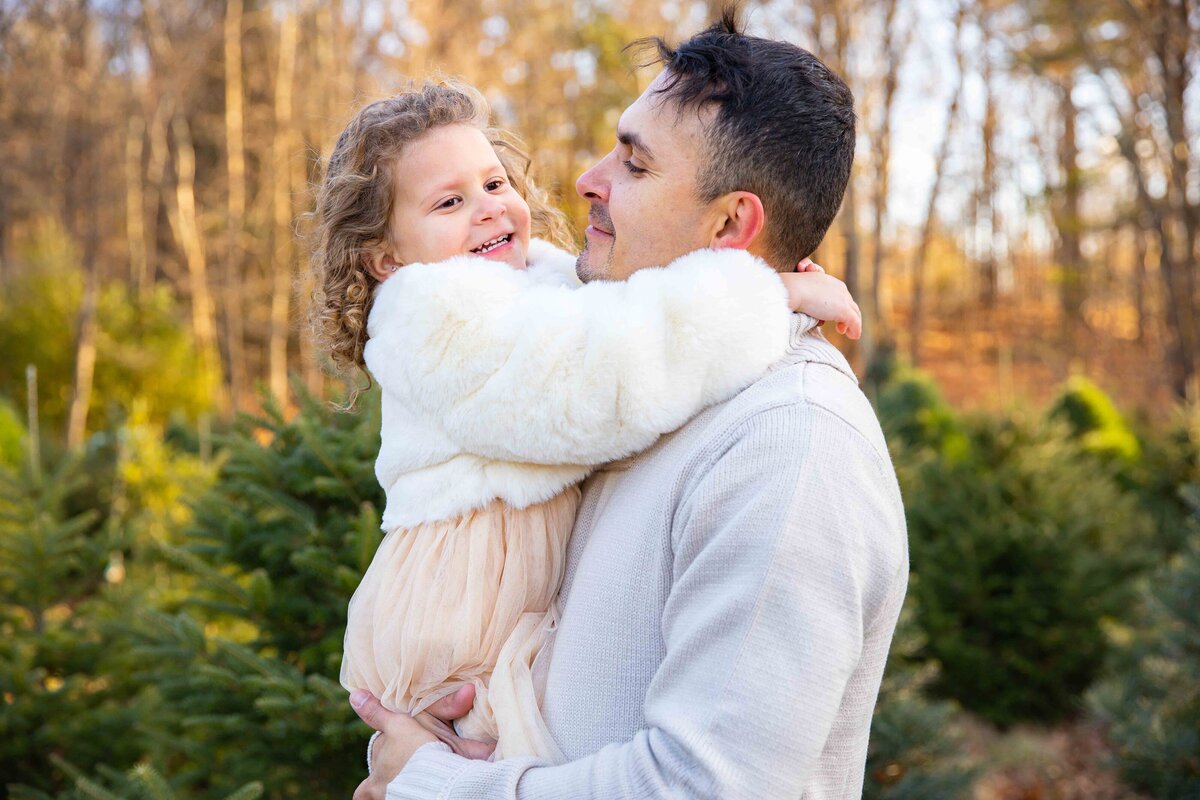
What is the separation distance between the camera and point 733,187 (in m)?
1.76

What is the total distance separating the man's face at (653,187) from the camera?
1.78 metres

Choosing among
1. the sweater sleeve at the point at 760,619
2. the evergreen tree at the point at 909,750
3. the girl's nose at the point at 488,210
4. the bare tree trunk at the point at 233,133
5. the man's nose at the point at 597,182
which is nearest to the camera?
the sweater sleeve at the point at 760,619

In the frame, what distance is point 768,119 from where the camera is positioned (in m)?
1.73

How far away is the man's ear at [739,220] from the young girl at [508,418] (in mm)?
99

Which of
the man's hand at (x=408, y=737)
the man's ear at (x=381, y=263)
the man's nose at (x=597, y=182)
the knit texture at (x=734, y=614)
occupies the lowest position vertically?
the man's hand at (x=408, y=737)

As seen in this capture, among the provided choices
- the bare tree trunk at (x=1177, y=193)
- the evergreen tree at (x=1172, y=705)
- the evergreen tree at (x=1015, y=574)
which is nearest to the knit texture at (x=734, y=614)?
the evergreen tree at (x=1172, y=705)

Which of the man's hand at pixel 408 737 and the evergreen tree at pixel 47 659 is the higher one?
the man's hand at pixel 408 737

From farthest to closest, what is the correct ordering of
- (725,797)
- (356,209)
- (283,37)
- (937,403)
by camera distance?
(283,37), (937,403), (356,209), (725,797)

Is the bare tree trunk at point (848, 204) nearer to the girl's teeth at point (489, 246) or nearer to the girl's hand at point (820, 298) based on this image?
the girl's teeth at point (489, 246)

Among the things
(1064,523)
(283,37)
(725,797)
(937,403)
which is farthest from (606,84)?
(725,797)

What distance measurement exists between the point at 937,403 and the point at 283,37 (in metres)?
9.48

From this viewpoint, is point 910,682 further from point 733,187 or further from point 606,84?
point 606,84

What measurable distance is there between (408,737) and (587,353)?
2.42 ft

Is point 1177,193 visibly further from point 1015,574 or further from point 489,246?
point 489,246
